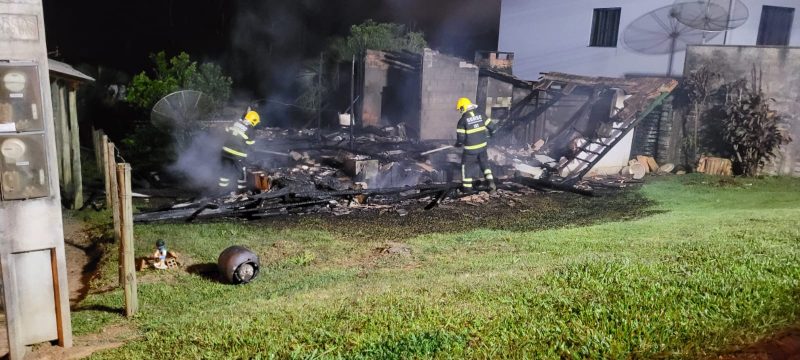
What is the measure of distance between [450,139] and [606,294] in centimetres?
1303

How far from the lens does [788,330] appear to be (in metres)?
3.71

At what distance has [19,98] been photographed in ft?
13.4

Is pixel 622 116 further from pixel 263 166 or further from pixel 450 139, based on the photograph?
pixel 263 166

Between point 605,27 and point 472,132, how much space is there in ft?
41.1

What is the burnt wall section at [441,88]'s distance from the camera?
17047 mm

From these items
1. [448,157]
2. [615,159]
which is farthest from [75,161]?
[615,159]

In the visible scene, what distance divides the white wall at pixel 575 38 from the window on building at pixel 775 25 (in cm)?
22

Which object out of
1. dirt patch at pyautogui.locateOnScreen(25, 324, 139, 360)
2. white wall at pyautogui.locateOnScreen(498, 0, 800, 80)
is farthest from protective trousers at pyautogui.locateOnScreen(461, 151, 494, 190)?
white wall at pyautogui.locateOnScreen(498, 0, 800, 80)

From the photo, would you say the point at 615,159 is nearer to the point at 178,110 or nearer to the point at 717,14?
the point at 717,14

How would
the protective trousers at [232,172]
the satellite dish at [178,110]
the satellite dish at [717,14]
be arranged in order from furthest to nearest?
the satellite dish at [717,14] < the satellite dish at [178,110] < the protective trousers at [232,172]

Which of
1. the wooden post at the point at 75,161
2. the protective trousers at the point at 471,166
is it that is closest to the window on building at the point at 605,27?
the protective trousers at the point at 471,166

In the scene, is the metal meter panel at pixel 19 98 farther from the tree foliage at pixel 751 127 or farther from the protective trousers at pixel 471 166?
the tree foliage at pixel 751 127

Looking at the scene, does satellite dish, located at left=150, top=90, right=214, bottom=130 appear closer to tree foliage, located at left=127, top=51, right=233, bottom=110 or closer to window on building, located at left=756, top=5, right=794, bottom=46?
tree foliage, located at left=127, top=51, right=233, bottom=110

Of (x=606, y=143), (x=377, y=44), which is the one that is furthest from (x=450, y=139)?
(x=377, y=44)
